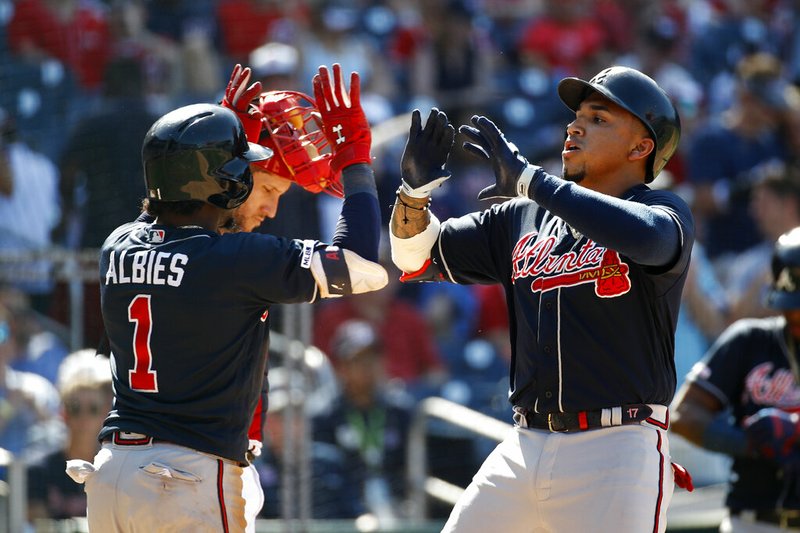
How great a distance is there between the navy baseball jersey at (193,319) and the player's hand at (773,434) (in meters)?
2.13

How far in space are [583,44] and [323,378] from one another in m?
5.33

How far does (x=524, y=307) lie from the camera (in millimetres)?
3613

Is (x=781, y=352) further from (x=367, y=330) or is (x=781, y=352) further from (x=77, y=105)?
(x=77, y=105)

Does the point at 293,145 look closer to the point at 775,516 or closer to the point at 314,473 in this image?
the point at 775,516

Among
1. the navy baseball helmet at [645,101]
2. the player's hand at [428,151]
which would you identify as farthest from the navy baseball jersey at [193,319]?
the navy baseball helmet at [645,101]

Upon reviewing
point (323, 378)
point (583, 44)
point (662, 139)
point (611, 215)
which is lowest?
point (323, 378)

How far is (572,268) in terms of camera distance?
3.51m

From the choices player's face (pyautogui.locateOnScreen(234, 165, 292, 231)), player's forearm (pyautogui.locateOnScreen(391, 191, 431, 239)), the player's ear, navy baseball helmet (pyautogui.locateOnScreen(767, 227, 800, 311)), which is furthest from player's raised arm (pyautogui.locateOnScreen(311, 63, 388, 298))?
navy baseball helmet (pyautogui.locateOnScreen(767, 227, 800, 311))

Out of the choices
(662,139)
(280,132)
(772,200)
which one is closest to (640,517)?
(662,139)

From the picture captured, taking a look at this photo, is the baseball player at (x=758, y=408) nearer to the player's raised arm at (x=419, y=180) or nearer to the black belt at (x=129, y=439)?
the player's raised arm at (x=419, y=180)

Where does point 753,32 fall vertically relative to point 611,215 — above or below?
above

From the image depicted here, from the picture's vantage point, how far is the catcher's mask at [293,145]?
3.83 metres

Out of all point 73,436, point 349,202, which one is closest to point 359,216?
point 349,202

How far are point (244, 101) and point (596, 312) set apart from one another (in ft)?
4.30
